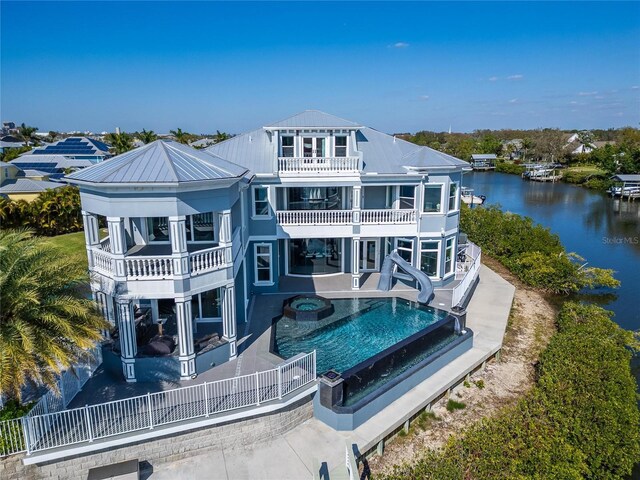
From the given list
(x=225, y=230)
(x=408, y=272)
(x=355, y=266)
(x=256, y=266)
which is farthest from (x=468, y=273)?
(x=225, y=230)

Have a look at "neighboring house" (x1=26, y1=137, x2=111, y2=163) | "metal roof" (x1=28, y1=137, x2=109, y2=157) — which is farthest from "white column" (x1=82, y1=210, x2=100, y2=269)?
"metal roof" (x1=28, y1=137, x2=109, y2=157)

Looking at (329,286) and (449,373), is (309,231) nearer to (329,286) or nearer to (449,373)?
(329,286)

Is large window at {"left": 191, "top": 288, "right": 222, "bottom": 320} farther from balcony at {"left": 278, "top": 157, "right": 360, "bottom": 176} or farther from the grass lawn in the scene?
the grass lawn

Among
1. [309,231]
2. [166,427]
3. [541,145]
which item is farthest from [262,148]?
[541,145]

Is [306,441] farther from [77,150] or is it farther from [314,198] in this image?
[77,150]

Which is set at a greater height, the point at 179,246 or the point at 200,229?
the point at 179,246

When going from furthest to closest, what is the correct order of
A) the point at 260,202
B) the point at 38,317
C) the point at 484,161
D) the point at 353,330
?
the point at 484,161, the point at 260,202, the point at 353,330, the point at 38,317

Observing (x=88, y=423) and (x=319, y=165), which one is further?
(x=319, y=165)
